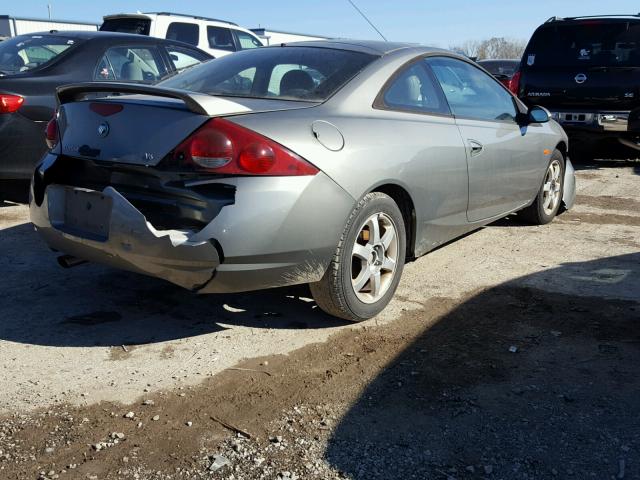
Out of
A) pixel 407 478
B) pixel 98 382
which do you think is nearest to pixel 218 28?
pixel 98 382

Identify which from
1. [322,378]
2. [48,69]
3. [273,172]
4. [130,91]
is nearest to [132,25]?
[48,69]

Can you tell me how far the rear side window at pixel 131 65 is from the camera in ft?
21.2

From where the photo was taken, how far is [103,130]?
3432mm

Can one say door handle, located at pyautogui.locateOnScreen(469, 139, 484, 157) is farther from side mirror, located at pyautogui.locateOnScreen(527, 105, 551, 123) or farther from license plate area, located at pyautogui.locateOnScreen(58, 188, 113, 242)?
license plate area, located at pyautogui.locateOnScreen(58, 188, 113, 242)

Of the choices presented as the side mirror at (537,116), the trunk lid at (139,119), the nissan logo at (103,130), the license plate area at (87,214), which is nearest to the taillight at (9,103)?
the trunk lid at (139,119)

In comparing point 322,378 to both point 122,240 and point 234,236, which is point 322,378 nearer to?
point 234,236

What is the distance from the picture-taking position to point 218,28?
564 inches

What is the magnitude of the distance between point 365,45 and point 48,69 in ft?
10.4

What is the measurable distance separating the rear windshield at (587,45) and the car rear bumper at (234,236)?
22.3 ft

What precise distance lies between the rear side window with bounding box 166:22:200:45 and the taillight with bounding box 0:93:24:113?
828 centimetres

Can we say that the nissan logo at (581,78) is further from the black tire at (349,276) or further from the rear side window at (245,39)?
the rear side window at (245,39)

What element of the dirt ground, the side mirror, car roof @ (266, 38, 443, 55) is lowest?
the dirt ground

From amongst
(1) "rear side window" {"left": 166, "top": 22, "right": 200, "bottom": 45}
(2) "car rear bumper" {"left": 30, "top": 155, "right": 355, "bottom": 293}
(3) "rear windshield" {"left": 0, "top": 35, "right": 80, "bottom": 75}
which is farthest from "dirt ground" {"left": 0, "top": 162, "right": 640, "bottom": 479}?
(1) "rear side window" {"left": 166, "top": 22, "right": 200, "bottom": 45}

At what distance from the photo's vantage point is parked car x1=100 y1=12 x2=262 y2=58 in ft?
43.5
